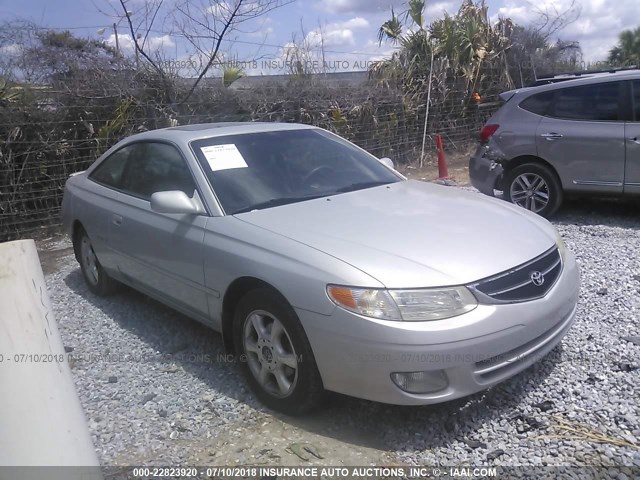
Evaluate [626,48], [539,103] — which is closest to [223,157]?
[539,103]

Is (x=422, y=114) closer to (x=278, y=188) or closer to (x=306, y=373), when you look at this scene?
(x=278, y=188)

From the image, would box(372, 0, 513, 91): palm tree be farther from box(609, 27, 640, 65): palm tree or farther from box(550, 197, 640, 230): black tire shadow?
box(609, 27, 640, 65): palm tree

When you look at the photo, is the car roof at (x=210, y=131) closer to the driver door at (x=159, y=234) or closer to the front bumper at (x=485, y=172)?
the driver door at (x=159, y=234)

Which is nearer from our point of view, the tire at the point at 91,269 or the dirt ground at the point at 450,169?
the tire at the point at 91,269

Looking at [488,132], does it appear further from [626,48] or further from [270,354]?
[626,48]

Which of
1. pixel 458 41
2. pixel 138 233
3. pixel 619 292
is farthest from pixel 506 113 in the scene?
pixel 458 41

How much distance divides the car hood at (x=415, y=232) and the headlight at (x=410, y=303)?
0.16 ft

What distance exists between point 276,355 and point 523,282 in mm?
1340

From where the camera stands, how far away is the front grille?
9.73 ft

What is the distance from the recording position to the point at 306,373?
Answer: 10.2ft

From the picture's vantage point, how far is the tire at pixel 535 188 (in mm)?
7039

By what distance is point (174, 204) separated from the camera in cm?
372

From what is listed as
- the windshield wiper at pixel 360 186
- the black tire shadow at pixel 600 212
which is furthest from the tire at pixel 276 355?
the black tire shadow at pixel 600 212

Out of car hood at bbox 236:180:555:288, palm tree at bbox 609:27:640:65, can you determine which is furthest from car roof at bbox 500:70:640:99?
palm tree at bbox 609:27:640:65
